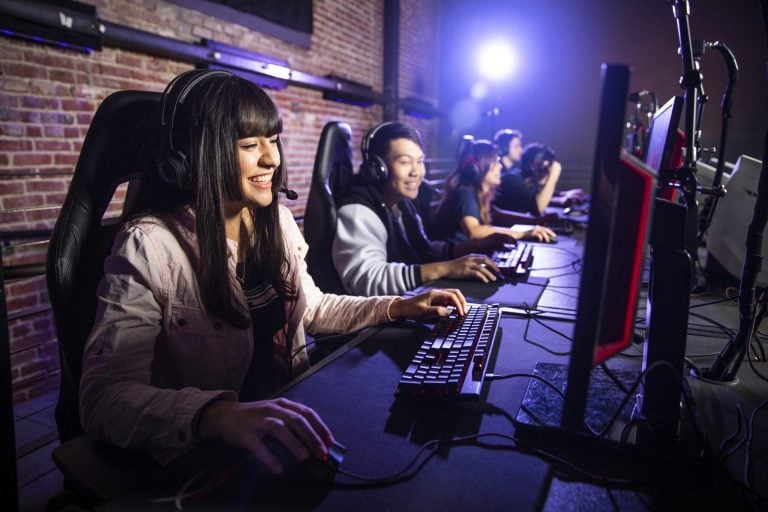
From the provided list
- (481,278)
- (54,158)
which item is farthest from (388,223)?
(54,158)

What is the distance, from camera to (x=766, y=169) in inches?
35.8

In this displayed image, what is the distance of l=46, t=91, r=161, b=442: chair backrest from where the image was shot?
0.88m

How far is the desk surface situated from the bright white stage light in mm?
6677

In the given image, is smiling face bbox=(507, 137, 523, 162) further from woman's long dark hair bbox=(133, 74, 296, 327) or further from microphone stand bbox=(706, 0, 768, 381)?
woman's long dark hair bbox=(133, 74, 296, 327)

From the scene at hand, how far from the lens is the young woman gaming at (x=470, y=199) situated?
2.71 metres

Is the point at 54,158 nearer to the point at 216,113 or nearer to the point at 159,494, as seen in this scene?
the point at 216,113

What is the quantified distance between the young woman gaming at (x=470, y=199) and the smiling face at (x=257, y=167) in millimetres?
1682

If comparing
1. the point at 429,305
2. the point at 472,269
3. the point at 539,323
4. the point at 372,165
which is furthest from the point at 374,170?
the point at 539,323

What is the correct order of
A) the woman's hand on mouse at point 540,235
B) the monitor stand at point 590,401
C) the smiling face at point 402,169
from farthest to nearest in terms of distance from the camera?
the woman's hand on mouse at point 540,235
the smiling face at point 402,169
the monitor stand at point 590,401

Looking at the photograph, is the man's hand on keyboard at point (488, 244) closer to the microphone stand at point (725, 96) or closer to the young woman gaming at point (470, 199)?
the young woman gaming at point (470, 199)

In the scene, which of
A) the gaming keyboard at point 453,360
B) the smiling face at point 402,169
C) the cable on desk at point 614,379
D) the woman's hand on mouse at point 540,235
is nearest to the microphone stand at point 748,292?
the cable on desk at point 614,379

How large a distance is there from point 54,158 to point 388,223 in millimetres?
1809


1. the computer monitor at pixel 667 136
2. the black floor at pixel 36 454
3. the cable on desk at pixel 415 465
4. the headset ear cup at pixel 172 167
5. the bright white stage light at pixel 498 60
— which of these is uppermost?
the bright white stage light at pixel 498 60

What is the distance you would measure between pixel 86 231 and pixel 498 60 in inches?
272
